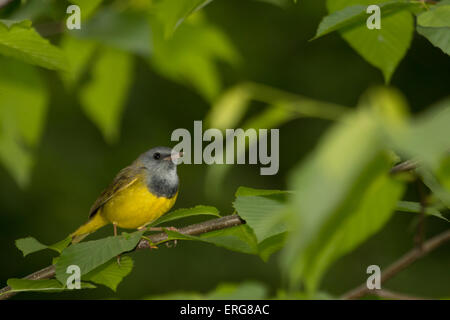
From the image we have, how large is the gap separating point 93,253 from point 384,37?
50.4 inches

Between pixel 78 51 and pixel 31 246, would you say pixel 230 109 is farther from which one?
pixel 78 51

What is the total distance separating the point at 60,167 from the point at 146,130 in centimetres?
119

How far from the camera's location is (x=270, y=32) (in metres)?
8.20

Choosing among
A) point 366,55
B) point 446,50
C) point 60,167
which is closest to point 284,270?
point 446,50

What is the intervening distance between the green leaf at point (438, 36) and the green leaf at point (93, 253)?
1070mm

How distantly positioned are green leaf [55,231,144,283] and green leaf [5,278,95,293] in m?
0.03

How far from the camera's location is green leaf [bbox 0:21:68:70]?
2148 mm

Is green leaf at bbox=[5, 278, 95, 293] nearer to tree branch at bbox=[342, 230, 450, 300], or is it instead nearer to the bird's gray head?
tree branch at bbox=[342, 230, 450, 300]

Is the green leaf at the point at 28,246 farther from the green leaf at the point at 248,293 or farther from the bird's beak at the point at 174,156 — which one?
the bird's beak at the point at 174,156

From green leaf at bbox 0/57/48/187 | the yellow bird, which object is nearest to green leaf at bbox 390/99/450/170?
green leaf at bbox 0/57/48/187

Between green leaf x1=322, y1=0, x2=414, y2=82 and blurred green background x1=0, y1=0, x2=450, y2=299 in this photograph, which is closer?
green leaf x1=322, y1=0, x2=414, y2=82

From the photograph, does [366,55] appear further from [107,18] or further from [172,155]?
[172,155]

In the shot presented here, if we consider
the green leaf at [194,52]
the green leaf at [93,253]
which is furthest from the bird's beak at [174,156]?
the green leaf at [93,253]

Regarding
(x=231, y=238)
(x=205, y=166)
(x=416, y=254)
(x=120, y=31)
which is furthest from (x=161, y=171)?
(x=205, y=166)
